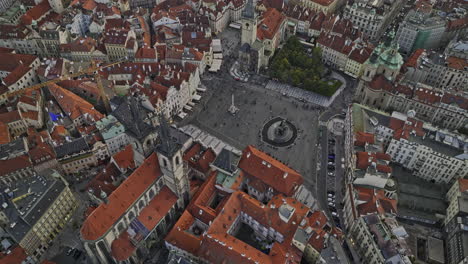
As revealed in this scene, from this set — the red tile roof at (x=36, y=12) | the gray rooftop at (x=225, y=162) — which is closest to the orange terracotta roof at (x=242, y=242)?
the gray rooftop at (x=225, y=162)

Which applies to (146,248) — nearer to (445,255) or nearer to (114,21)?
(445,255)

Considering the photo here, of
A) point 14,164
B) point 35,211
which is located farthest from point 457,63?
point 14,164

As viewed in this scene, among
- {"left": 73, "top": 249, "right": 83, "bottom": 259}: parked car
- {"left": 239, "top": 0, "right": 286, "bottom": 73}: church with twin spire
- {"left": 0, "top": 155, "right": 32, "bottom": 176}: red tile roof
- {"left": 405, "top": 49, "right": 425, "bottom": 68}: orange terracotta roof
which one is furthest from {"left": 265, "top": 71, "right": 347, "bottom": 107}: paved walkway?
{"left": 73, "top": 249, "right": 83, "bottom": 259}: parked car

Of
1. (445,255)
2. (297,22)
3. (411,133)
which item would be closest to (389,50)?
(411,133)

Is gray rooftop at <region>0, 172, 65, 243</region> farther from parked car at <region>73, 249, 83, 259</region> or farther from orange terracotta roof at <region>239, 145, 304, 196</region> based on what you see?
orange terracotta roof at <region>239, 145, 304, 196</region>

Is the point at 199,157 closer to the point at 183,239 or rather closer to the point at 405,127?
the point at 183,239
